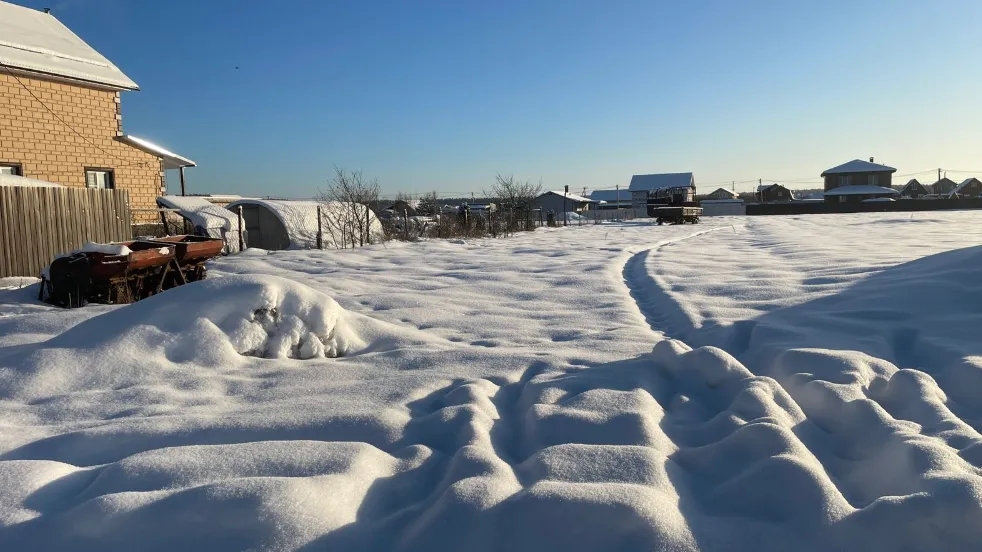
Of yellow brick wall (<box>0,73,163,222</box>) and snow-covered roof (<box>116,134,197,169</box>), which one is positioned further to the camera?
snow-covered roof (<box>116,134,197,169</box>)

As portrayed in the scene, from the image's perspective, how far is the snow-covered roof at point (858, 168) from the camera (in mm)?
56875

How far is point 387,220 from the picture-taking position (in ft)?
75.4

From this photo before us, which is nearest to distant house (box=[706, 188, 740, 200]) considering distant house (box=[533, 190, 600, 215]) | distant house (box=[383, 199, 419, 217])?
distant house (box=[533, 190, 600, 215])

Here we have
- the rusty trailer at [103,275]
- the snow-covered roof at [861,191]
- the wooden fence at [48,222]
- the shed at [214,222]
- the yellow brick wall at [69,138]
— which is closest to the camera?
the rusty trailer at [103,275]

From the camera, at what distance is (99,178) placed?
17453mm

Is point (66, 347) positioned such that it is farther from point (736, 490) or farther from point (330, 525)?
point (736, 490)

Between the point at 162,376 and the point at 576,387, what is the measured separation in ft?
9.29

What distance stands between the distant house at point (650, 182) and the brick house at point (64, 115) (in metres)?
50.1

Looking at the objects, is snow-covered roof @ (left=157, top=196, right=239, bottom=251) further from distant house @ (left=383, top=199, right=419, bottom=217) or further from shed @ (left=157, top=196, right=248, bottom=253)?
distant house @ (left=383, top=199, right=419, bottom=217)

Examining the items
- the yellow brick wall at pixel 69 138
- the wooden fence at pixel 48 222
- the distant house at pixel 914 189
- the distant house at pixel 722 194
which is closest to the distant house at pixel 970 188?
the distant house at pixel 914 189

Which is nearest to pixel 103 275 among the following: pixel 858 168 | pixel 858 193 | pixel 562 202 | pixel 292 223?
pixel 292 223

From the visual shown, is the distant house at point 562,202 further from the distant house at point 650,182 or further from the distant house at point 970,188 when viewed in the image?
the distant house at point 970,188

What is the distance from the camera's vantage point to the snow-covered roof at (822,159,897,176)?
56.9 meters

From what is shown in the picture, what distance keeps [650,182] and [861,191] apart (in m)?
18.5
